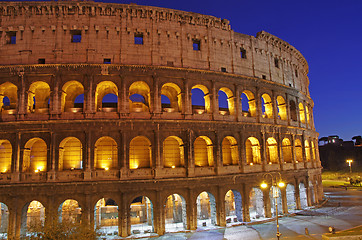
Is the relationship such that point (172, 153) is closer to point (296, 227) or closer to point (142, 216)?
point (142, 216)

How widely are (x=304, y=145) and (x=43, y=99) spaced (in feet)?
90.0

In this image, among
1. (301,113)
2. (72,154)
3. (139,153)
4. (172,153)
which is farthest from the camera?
(301,113)

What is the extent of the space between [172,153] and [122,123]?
17.6ft

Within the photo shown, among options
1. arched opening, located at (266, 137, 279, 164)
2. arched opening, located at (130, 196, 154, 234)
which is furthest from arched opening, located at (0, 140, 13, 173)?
arched opening, located at (266, 137, 279, 164)

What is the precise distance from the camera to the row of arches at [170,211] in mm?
20734

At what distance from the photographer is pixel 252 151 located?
2681 centimetres

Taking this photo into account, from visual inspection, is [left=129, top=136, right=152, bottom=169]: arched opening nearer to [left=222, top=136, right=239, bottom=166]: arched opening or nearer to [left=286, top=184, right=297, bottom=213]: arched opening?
[left=222, top=136, right=239, bottom=166]: arched opening

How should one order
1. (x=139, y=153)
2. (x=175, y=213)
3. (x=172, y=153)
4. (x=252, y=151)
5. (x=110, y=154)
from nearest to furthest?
(x=110, y=154) < (x=139, y=153) < (x=172, y=153) < (x=175, y=213) < (x=252, y=151)

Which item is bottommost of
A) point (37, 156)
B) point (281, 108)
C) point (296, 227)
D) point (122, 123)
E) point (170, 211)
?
point (296, 227)

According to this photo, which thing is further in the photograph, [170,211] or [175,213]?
[170,211]

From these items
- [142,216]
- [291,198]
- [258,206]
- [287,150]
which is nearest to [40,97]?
[142,216]

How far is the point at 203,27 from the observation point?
24.6 m

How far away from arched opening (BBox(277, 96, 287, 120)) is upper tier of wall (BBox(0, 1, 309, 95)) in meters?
8.48

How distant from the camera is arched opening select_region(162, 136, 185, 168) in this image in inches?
910
